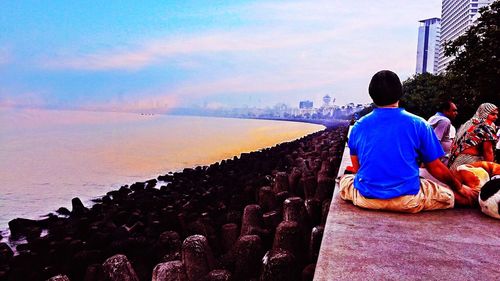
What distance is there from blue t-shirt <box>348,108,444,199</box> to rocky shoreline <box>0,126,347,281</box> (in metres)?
0.71

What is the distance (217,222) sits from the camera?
5.75m

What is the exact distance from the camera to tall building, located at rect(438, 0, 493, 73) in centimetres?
7886

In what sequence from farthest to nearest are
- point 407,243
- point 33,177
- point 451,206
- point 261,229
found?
point 33,177, point 261,229, point 451,206, point 407,243

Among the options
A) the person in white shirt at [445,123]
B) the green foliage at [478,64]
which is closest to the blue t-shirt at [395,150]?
the person in white shirt at [445,123]

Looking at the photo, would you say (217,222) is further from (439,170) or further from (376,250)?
Answer: (376,250)

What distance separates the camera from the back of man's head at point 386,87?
2922 millimetres

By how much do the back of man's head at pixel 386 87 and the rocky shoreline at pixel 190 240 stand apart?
1145mm

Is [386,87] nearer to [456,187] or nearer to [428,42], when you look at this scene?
[456,187]

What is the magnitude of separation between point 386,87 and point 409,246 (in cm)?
105

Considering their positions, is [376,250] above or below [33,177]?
above

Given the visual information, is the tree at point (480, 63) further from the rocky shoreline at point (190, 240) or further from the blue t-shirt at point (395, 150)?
the blue t-shirt at point (395, 150)

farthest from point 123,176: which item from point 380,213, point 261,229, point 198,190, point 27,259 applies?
point 380,213

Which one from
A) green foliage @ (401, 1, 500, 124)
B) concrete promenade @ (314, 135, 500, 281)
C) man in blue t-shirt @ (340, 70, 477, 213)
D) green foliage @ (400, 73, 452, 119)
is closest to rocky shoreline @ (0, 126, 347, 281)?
concrete promenade @ (314, 135, 500, 281)

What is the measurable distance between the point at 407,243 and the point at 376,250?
227 millimetres
